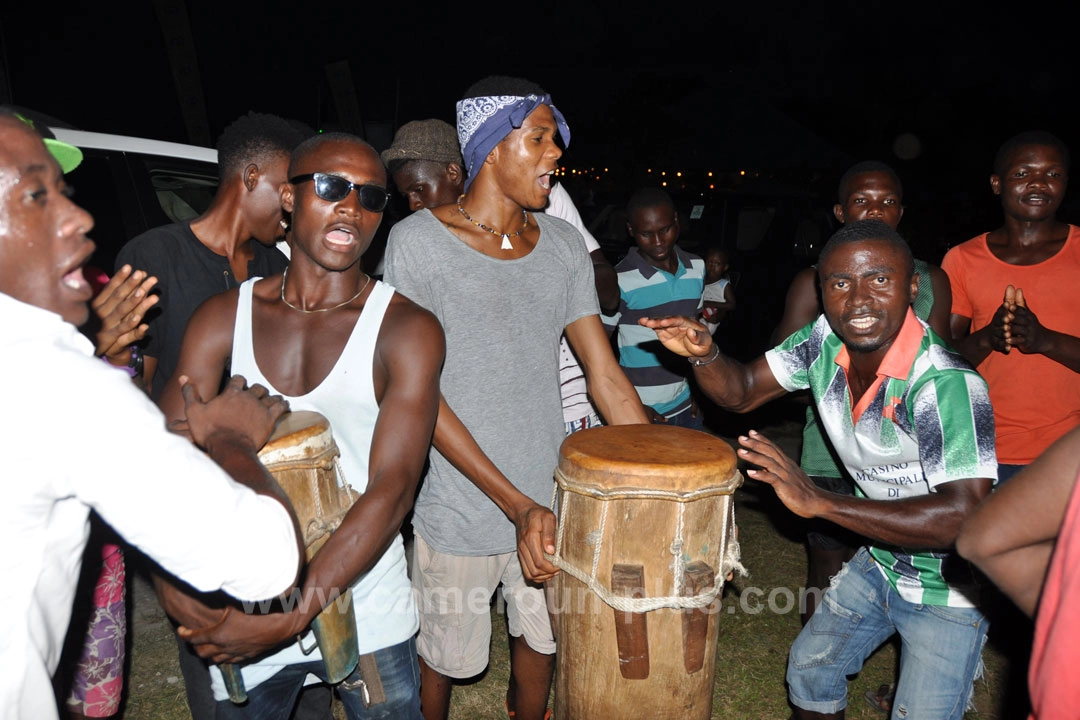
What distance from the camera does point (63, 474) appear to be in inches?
48.6

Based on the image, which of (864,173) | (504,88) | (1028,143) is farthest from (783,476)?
(1028,143)

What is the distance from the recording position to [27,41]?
12.1 meters

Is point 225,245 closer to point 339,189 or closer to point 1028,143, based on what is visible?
point 339,189

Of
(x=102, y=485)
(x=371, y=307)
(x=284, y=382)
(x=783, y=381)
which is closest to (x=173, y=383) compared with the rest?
(x=284, y=382)

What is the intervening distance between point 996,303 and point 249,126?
351 centimetres

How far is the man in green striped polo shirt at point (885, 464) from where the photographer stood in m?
2.22

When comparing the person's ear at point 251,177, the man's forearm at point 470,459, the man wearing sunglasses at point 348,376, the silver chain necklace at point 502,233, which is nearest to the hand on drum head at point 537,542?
the man's forearm at point 470,459

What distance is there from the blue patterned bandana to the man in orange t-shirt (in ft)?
7.37

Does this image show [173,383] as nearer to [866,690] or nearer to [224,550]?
[224,550]

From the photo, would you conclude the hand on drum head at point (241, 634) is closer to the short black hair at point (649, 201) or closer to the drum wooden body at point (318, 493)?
the drum wooden body at point (318, 493)

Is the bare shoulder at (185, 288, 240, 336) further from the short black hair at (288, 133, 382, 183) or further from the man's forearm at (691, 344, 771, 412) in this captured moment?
the man's forearm at (691, 344, 771, 412)

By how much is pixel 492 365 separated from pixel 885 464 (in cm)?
134

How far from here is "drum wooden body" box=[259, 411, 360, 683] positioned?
6.17 feet

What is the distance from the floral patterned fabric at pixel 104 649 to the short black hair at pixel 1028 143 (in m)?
4.25
